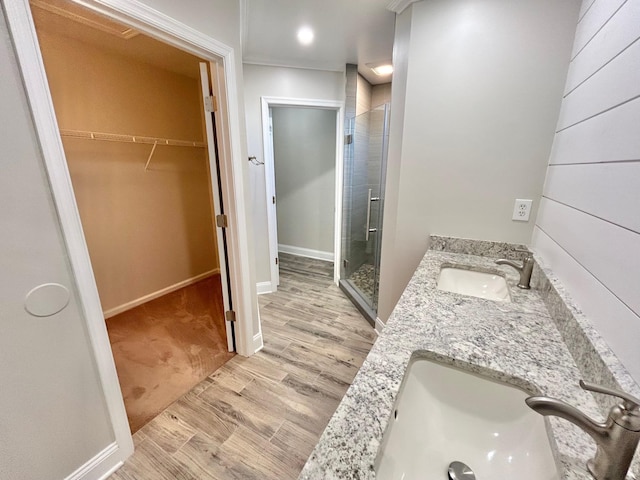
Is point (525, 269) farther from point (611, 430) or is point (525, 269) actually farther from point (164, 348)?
point (164, 348)

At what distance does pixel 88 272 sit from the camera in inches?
45.6

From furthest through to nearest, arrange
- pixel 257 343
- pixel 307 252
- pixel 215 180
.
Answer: pixel 307 252 → pixel 257 343 → pixel 215 180

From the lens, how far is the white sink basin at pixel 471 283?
1437mm

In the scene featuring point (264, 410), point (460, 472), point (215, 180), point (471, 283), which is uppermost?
point (215, 180)

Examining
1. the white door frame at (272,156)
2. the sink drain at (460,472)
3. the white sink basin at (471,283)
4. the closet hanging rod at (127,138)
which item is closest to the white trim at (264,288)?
the white door frame at (272,156)

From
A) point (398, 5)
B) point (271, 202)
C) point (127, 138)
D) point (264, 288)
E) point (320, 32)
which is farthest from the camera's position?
point (264, 288)

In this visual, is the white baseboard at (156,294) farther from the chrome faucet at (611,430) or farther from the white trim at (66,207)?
the chrome faucet at (611,430)

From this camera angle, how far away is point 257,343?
2.21 meters

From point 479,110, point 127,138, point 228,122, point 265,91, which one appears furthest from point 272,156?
point 479,110

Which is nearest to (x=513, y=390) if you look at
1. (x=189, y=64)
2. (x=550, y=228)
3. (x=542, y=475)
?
(x=542, y=475)

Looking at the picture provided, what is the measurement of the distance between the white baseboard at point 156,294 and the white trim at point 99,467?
1.75m

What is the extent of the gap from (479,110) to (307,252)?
326 cm

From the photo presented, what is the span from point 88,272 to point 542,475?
1627mm

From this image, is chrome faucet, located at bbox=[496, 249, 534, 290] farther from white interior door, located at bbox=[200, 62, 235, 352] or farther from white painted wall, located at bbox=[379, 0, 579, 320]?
white interior door, located at bbox=[200, 62, 235, 352]
